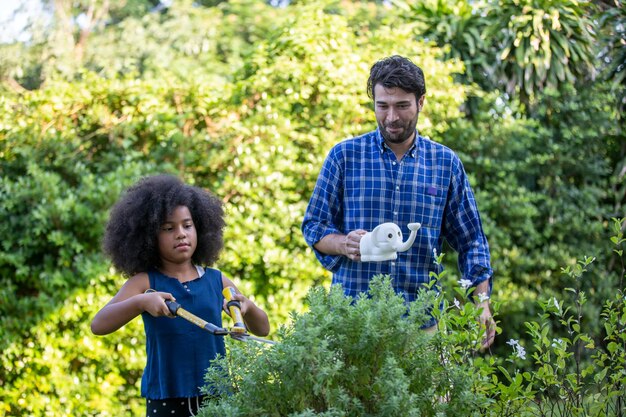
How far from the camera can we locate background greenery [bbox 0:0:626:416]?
16.6 ft

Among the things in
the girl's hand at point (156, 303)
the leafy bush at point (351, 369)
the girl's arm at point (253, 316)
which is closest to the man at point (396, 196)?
the girl's arm at point (253, 316)

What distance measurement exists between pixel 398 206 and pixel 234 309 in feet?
2.42

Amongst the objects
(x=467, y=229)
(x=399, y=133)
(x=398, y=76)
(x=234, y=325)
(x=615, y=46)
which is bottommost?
(x=234, y=325)

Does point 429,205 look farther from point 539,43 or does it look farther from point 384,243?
point 539,43

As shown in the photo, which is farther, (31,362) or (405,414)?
(31,362)

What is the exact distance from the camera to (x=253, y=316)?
2.86 meters

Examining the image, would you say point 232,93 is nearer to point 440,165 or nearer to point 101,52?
point 440,165

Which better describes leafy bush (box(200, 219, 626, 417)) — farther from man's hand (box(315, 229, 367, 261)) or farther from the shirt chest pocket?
the shirt chest pocket

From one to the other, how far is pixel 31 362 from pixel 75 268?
0.61 m

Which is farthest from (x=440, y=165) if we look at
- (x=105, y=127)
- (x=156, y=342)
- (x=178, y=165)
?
(x=105, y=127)

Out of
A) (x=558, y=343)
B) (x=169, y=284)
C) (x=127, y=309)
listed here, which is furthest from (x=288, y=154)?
(x=558, y=343)

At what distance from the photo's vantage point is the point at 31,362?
198 inches

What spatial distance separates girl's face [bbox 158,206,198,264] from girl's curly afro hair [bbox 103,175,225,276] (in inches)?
0.9

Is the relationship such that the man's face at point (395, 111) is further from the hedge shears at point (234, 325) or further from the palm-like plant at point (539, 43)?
the palm-like plant at point (539, 43)
